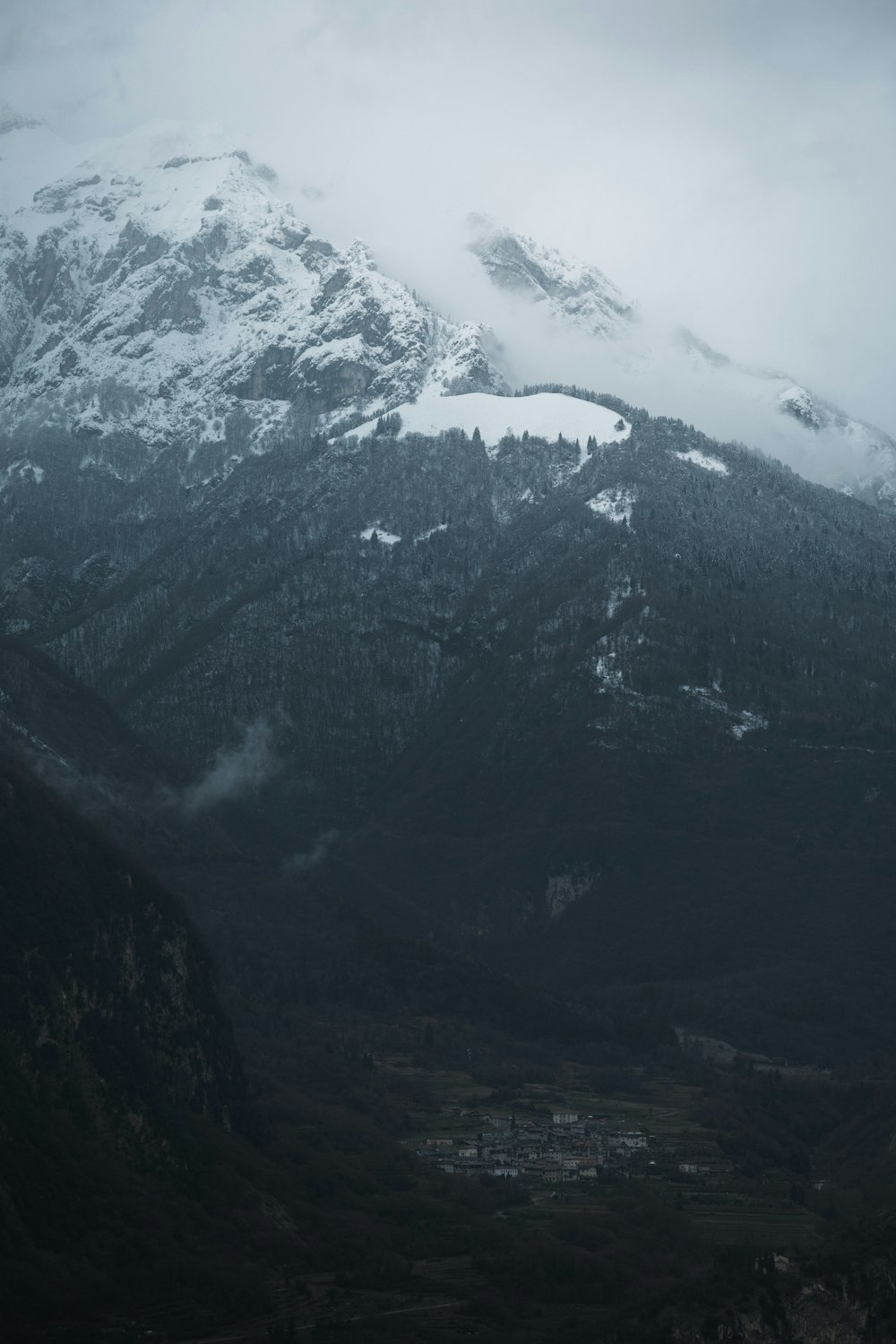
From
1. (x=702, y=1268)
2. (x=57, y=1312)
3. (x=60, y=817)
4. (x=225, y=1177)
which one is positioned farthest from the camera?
(x=60, y=817)

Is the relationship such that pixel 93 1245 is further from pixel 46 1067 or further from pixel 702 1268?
pixel 702 1268

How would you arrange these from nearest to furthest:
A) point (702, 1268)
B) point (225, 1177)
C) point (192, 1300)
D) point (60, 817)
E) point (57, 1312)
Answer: point (57, 1312), point (192, 1300), point (702, 1268), point (225, 1177), point (60, 817)

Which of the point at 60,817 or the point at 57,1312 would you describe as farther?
the point at 60,817

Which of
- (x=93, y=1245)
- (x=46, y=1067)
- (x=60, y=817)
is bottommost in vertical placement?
(x=93, y=1245)

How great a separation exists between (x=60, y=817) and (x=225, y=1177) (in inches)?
1424

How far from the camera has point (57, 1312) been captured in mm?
145625

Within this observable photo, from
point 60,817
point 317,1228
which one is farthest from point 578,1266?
point 60,817

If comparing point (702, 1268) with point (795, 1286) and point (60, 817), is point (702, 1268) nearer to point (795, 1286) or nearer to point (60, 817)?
point (795, 1286)

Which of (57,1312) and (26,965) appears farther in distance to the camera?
(26,965)

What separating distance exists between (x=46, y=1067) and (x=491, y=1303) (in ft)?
127

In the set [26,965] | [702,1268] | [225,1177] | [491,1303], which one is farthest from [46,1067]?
[702,1268]

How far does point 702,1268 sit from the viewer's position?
169125 mm

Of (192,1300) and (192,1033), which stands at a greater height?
(192,1033)

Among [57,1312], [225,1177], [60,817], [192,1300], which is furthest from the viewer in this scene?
[60,817]
